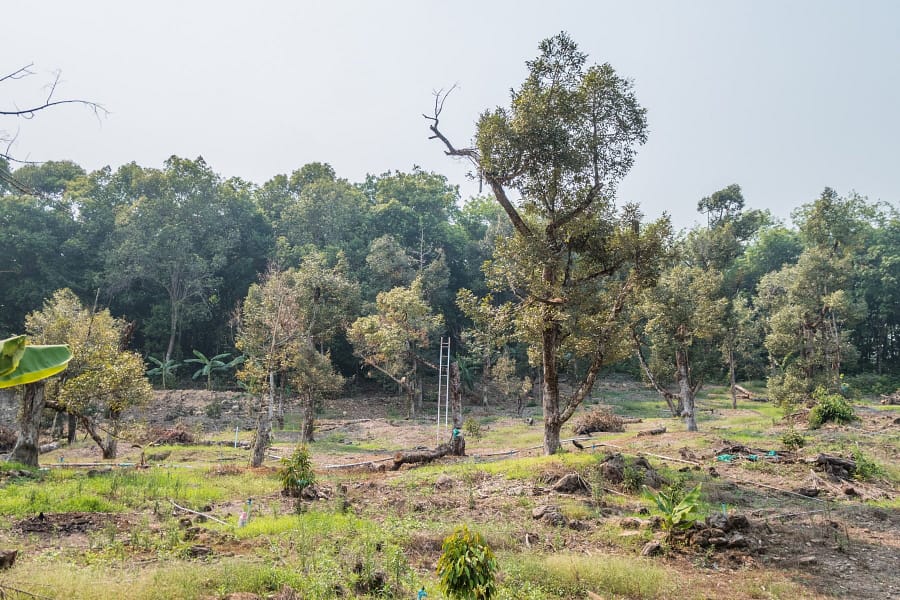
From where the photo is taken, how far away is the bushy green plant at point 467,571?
5801 mm

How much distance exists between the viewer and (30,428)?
50.6 feet

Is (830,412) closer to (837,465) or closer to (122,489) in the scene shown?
(837,465)

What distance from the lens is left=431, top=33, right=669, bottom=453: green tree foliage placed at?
15.8m

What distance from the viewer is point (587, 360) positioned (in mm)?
43875

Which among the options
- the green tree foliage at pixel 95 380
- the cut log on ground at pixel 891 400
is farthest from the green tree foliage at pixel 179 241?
the cut log on ground at pixel 891 400

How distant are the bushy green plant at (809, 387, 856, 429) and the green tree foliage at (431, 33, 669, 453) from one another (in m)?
11.8

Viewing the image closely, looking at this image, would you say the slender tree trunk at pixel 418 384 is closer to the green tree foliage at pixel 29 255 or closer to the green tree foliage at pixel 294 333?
the green tree foliage at pixel 294 333

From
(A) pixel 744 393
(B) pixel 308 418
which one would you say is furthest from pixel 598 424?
(A) pixel 744 393

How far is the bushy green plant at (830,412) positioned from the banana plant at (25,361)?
26300 mm

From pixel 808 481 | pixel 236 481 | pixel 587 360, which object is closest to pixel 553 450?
pixel 808 481

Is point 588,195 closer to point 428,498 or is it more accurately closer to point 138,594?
point 428,498

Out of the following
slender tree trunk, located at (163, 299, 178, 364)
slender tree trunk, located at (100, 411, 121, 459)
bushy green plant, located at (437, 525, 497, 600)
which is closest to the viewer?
bushy green plant, located at (437, 525, 497, 600)

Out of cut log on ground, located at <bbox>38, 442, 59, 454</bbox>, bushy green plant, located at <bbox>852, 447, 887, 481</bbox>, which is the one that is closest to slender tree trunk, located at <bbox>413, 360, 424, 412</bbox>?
cut log on ground, located at <bbox>38, 442, 59, 454</bbox>

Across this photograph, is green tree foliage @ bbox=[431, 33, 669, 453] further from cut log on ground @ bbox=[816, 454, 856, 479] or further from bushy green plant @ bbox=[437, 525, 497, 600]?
bushy green plant @ bbox=[437, 525, 497, 600]
